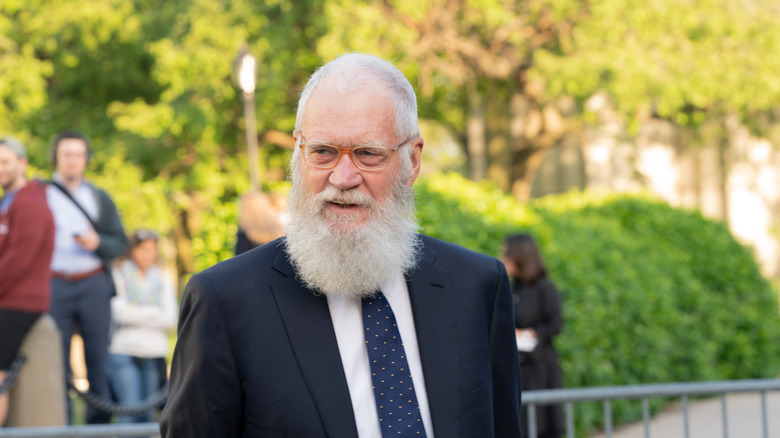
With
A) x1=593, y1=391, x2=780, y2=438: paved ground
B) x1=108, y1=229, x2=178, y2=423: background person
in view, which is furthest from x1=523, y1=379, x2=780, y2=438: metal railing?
x1=108, y1=229, x2=178, y2=423: background person

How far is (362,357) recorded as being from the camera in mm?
2201

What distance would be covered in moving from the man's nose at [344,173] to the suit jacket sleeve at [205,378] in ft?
1.16

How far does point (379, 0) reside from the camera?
15250 millimetres

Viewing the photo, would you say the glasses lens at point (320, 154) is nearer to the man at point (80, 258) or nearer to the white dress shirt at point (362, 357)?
the white dress shirt at point (362, 357)

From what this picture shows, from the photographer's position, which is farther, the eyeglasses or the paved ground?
the paved ground

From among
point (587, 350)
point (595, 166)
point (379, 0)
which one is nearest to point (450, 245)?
point (587, 350)

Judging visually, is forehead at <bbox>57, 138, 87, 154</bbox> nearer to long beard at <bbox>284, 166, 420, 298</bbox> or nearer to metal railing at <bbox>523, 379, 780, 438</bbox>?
metal railing at <bbox>523, 379, 780, 438</bbox>

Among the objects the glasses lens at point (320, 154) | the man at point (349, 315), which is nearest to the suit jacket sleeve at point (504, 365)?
the man at point (349, 315)

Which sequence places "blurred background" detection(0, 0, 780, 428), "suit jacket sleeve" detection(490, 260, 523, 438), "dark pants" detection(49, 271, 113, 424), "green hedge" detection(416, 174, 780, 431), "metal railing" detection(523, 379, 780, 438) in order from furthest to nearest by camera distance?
"blurred background" detection(0, 0, 780, 428)
"green hedge" detection(416, 174, 780, 431)
"dark pants" detection(49, 271, 113, 424)
"metal railing" detection(523, 379, 780, 438)
"suit jacket sleeve" detection(490, 260, 523, 438)

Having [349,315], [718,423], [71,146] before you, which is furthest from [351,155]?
[718,423]

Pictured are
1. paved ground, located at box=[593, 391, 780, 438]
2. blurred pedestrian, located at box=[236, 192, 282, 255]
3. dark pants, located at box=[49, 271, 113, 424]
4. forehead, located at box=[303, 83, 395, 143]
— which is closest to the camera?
forehead, located at box=[303, 83, 395, 143]

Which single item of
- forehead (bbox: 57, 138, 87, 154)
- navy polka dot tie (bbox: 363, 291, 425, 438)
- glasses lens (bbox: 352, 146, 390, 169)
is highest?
forehead (bbox: 57, 138, 87, 154)

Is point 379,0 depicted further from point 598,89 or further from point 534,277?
point 534,277

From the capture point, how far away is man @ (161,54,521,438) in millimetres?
2094
